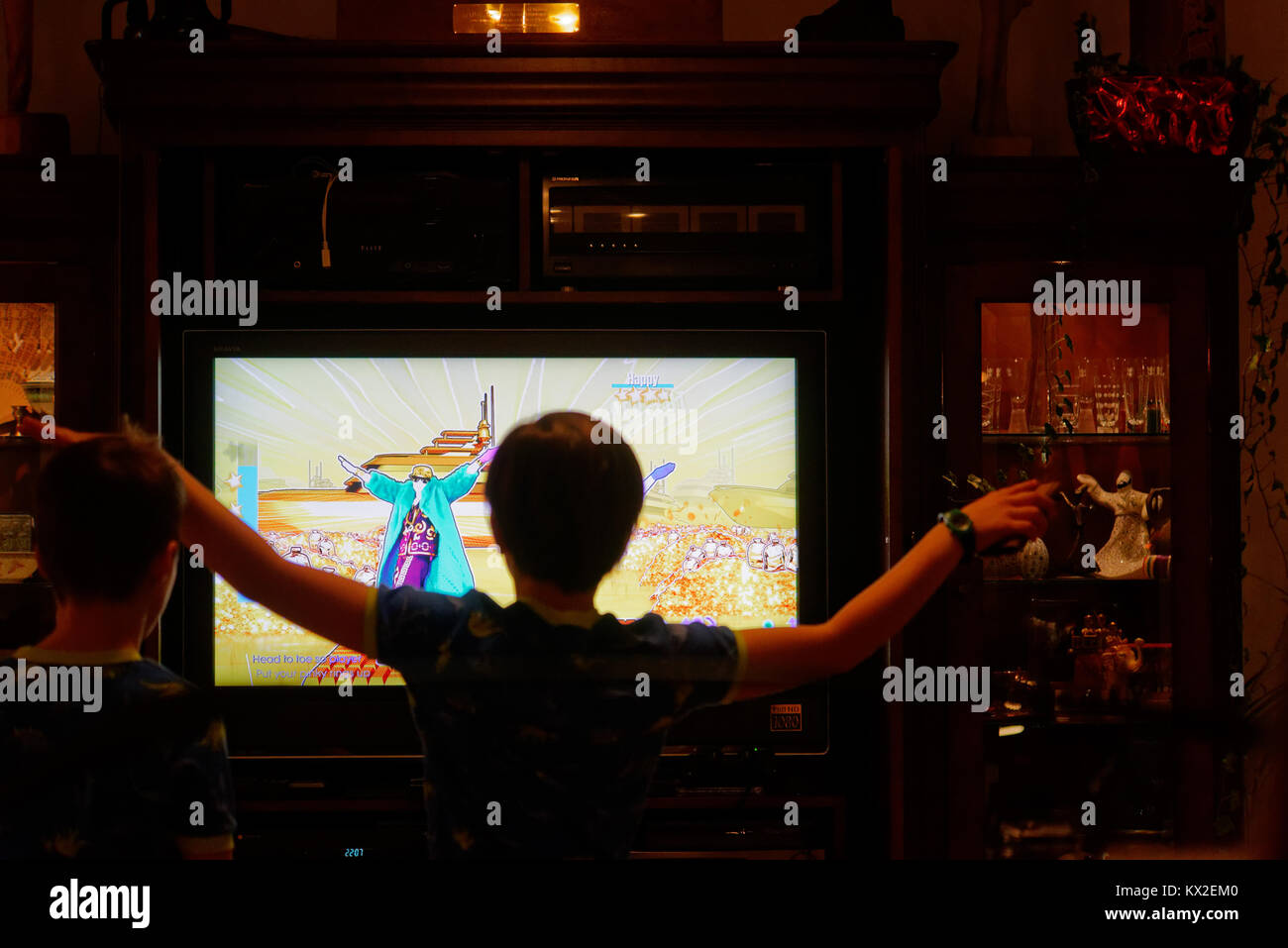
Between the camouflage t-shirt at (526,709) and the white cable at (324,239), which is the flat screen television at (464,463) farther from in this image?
the camouflage t-shirt at (526,709)

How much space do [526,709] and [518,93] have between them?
147 cm

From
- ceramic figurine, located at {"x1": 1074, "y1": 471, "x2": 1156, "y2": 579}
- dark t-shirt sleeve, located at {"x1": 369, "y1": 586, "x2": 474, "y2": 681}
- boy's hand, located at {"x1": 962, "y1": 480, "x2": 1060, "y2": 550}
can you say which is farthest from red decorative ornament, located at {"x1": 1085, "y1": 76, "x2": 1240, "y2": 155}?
dark t-shirt sleeve, located at {"x1": 369, "y1": 586, "x2": 474, "y2": 681}

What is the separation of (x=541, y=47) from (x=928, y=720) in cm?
158

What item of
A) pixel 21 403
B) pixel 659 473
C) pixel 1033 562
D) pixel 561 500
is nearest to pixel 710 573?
pixel 659 473

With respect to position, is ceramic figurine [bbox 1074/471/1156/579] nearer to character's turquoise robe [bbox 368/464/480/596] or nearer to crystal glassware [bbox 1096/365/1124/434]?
crystal glassware [bbox 1096/365/1124/434]

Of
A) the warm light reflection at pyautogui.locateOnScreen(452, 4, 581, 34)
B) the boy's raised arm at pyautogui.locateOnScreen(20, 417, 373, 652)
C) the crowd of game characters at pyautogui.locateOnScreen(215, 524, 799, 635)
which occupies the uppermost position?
the warm light reflection at pyautogui.locateOnScreen(452, 4, 581, 34)

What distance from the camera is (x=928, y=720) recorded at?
6.82 feet

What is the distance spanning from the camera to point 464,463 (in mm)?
2145

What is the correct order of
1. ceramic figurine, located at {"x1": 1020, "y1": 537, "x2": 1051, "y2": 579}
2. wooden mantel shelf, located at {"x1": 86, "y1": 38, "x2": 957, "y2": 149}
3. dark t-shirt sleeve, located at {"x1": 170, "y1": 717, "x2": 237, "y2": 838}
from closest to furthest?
dark t-shirt sleeve, located at {"x1": 170, "y1": 717, "x2": 237, "y2": 838}, wooden mantel shelf, located at {"x1": 86, "y1": 38, "x2": 957, "y2": 149}, ceramic figurine, located at {"x1": 1020, "y1": 537, "x2": 1051, "y2": 579}

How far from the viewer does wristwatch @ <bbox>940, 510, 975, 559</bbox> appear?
1.04 m

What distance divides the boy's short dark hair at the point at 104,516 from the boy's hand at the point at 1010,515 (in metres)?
0.83

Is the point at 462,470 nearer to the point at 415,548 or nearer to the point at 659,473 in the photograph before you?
the point at 415,548

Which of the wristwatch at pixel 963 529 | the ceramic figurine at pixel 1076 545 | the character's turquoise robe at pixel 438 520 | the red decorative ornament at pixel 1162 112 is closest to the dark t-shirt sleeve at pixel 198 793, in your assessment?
the wristwatch at pixel 963 529
